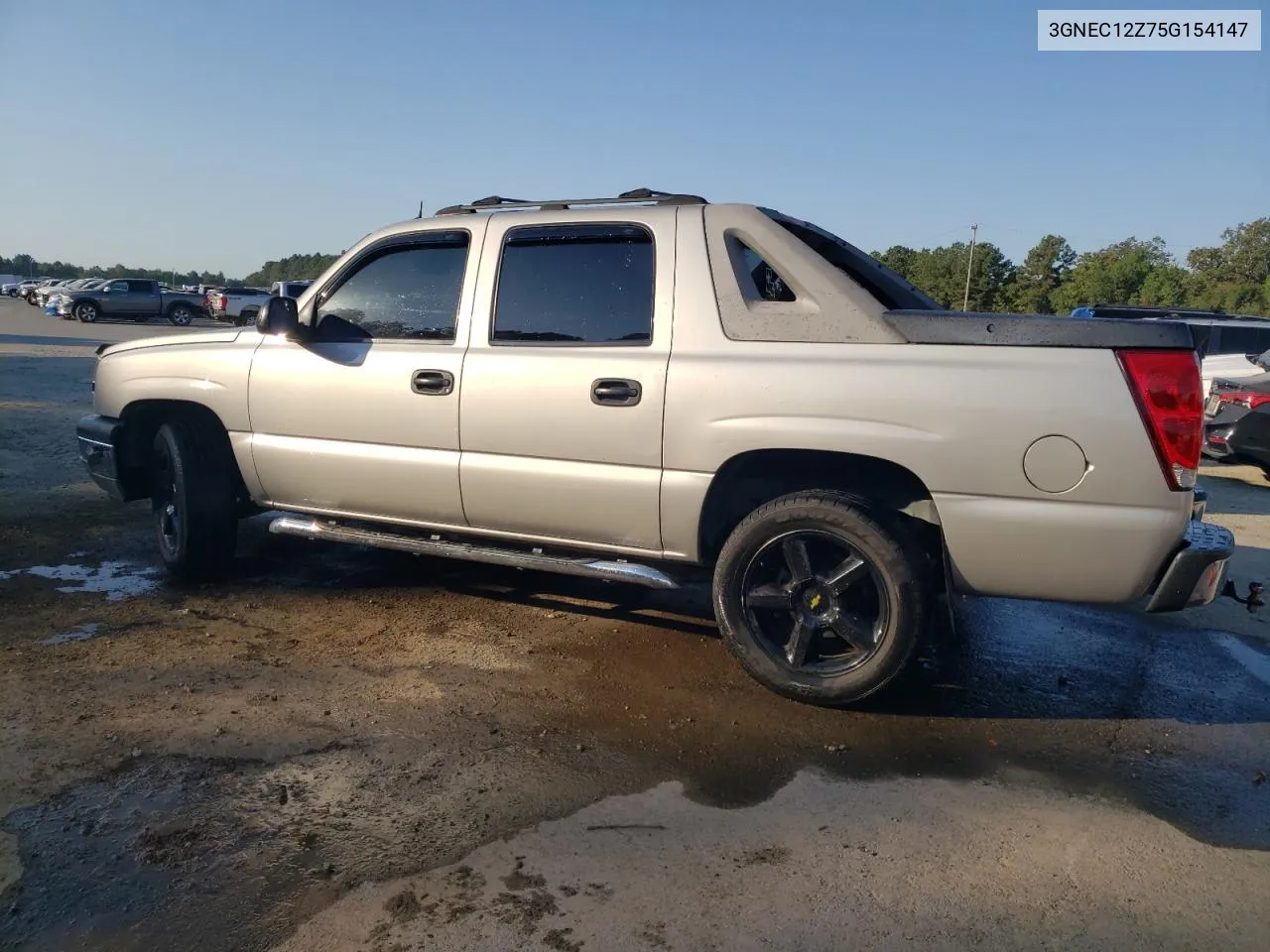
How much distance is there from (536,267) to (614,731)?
6.91ft

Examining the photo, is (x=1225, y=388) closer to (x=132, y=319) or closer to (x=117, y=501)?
(x=117, y=501)

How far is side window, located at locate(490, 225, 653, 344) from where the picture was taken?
4121 mm

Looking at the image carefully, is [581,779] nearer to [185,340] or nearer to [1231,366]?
[185,340]

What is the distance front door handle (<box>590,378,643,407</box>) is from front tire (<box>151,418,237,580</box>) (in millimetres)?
2355

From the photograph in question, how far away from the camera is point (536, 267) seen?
438 cm

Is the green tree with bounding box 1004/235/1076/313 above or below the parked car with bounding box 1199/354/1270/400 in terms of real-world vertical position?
above

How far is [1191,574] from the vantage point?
3346 mm

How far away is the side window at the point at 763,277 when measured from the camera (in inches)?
157

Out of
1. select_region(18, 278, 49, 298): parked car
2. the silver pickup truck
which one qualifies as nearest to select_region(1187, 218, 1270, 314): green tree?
the silver pickup truck

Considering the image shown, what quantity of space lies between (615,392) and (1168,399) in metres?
2.03

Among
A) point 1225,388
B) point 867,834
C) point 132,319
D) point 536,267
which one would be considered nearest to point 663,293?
point 536,267

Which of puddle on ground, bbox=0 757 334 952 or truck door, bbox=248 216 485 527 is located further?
truck door, bbox=248 216 485 527

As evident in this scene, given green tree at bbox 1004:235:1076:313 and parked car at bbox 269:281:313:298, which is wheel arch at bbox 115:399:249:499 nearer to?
parked car at bbox 269:281:313:298

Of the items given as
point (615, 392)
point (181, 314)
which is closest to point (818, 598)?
point (615, 392)
